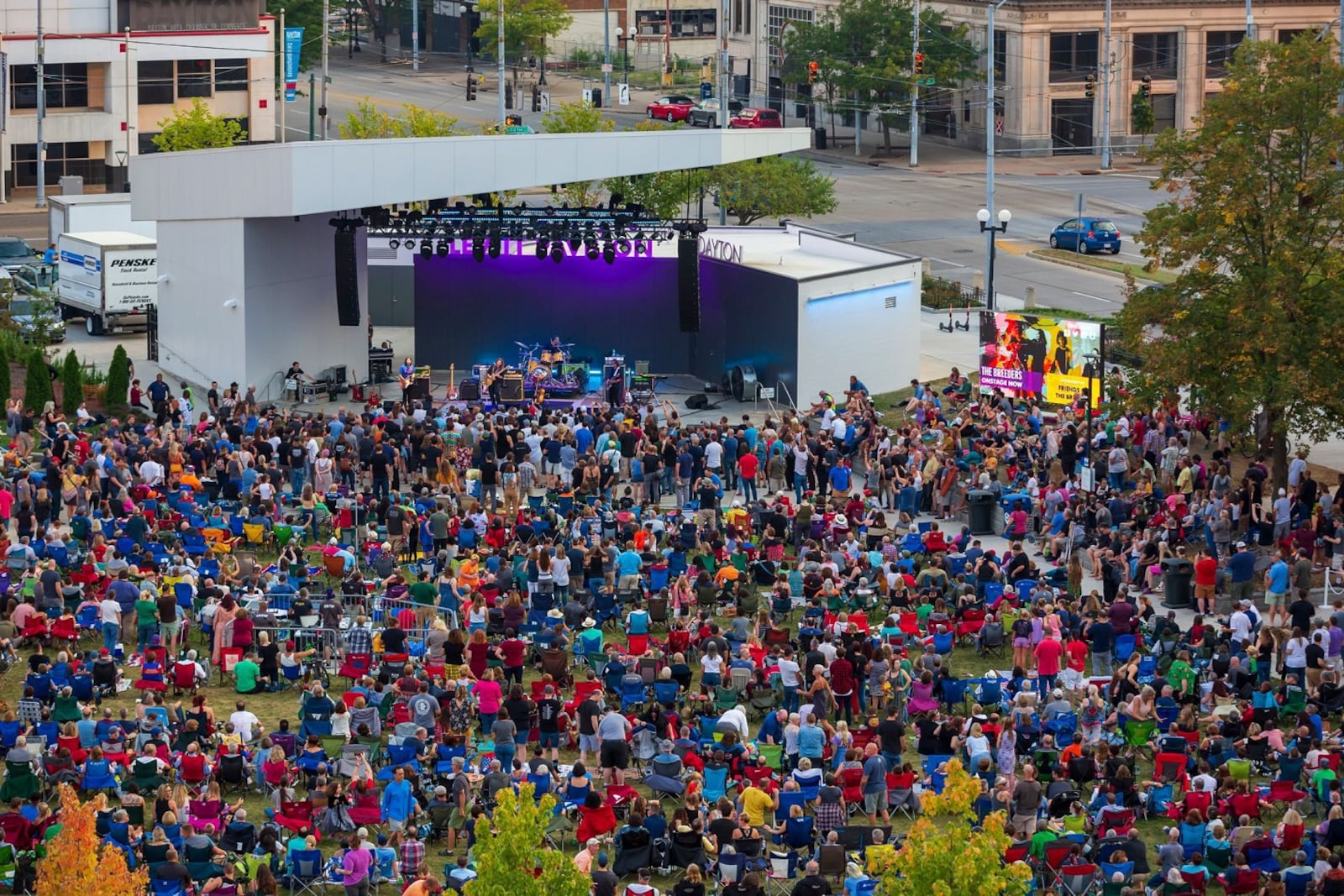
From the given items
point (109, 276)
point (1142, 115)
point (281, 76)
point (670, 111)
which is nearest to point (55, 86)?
point (281, 76)

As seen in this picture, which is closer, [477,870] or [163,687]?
[477,870]

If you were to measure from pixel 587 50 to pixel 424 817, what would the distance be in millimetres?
84192

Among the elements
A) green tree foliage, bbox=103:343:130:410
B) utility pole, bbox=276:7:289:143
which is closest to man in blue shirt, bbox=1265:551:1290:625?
green tree foliage, bbox=103:343:130:410

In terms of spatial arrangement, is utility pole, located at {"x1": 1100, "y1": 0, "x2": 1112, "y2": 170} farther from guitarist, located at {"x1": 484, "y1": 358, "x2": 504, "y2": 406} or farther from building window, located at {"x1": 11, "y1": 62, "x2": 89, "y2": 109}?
guitarist, located at {"x1": 484, "y1": 358, "x2": 504, "y2": 406}

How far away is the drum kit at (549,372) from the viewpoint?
156 ft

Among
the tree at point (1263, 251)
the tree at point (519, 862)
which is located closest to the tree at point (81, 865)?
the tree at point (519, 862)

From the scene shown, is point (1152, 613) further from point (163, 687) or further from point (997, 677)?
point (163, 687)

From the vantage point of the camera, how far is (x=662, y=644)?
31906 millimetres

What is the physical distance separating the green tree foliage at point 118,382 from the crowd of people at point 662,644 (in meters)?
2.38

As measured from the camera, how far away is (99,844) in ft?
72.7

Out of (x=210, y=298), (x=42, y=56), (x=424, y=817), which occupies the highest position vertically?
(x=42, y=56)

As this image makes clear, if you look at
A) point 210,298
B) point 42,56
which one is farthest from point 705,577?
point 42,56

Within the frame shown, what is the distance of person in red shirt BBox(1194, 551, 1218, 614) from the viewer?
3322 centimetres

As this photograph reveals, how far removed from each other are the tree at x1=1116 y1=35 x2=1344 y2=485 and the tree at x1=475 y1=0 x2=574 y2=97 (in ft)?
202
